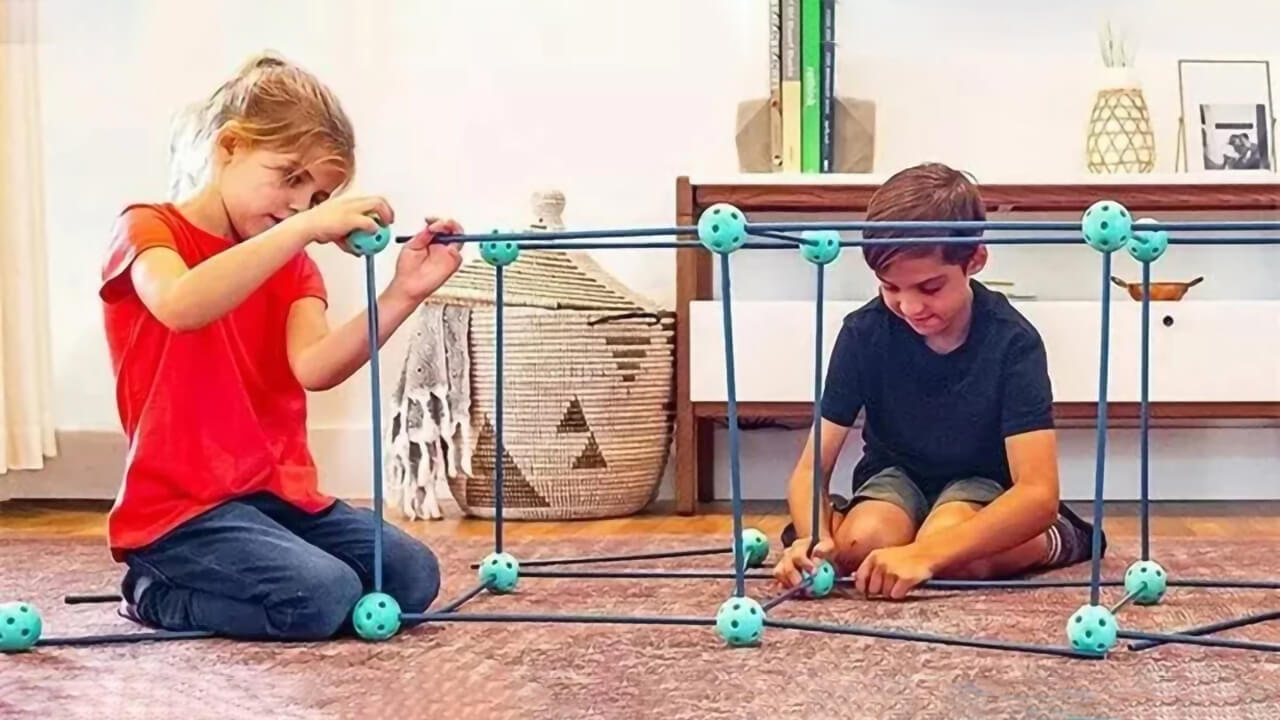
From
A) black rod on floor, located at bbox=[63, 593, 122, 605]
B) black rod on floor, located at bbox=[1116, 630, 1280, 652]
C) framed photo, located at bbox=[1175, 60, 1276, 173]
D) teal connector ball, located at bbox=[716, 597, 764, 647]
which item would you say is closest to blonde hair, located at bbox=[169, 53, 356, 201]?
black rod on floor, located at bbox=[63, 593, 122, 605]

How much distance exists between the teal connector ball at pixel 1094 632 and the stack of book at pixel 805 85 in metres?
1.28

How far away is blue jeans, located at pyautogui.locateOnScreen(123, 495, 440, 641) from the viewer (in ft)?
4.06

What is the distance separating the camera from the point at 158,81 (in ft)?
8.43

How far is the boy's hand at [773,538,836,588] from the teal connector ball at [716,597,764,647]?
24cm

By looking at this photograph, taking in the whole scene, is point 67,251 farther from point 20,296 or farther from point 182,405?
point 182,405

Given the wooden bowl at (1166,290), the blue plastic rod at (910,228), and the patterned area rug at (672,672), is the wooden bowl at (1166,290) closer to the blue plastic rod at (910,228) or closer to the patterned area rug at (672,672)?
the patterned area rug at (672,672)

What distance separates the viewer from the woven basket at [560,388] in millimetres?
2268

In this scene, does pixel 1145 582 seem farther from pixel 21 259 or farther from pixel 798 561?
pixel 21 259

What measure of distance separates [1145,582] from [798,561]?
311mm

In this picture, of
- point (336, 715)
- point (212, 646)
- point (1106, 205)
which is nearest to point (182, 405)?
point (212, 646)

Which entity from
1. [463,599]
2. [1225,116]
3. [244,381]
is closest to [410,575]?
[463,599]

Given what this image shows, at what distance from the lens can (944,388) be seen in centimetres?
157

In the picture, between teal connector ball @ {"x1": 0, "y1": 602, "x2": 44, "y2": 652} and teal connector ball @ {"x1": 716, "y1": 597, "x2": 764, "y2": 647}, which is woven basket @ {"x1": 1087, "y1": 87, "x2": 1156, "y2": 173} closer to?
teal connector ball @ {"x1": 716, "y1": 597, "x2": 764, "y2": 647}

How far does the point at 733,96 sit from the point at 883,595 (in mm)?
1266
